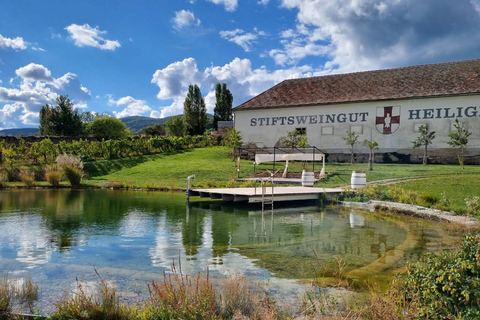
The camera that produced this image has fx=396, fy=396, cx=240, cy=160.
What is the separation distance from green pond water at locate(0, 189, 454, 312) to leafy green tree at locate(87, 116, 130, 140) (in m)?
50.3

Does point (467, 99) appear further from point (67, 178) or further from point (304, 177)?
point (67, 178)

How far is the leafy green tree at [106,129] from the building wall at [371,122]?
33496mm

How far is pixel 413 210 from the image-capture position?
12531 millimetres

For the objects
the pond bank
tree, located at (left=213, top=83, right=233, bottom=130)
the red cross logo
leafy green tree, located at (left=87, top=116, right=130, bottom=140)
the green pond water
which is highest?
tree, located at (left=213, top=83, right=233, bottom=130)

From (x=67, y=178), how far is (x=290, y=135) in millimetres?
17401

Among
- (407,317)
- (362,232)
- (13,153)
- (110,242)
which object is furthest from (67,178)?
(407,317)

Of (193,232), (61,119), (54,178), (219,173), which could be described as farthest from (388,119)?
(61,119)

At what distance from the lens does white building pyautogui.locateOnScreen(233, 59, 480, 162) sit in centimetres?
2817

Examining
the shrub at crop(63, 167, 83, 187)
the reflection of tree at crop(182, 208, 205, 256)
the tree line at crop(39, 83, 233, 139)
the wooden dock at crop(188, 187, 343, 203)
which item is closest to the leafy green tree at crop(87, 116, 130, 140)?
the tree line at crop(39, 83, 233, 139)

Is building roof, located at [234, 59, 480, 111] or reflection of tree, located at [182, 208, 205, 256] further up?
building roof, located at [234, 59, 480, 111]

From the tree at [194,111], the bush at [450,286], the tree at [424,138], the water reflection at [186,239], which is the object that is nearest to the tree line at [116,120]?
the tree at [194,111]

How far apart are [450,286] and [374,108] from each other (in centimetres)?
2887

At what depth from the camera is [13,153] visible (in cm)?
2997

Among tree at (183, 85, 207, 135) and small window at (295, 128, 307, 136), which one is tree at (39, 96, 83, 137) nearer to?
tree at (183, 85, 207, 135)
